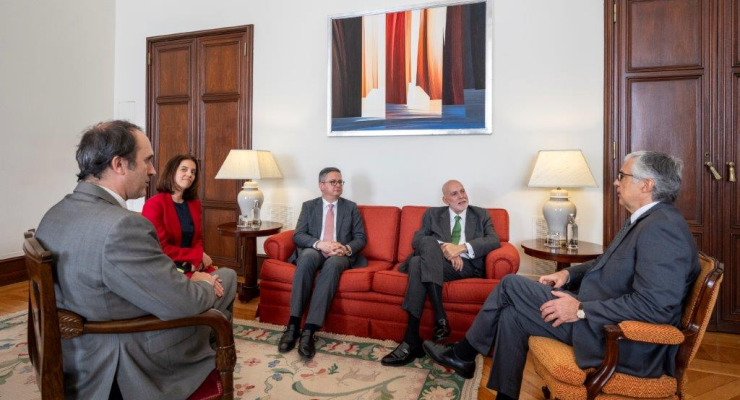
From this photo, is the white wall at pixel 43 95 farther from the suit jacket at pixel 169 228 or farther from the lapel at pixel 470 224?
the lapel at pixel 470 224

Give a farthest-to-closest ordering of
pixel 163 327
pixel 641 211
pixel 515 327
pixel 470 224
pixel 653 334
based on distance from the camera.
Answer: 1. pixel 470 224
2. pixel 515 327
3. pixel 641 211
4. pixel 653 334
5. pixel 163 327

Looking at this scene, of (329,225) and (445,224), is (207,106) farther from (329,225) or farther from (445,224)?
(445,224)

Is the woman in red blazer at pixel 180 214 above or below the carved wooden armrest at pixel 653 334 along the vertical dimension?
above

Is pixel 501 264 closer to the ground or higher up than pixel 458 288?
higher up

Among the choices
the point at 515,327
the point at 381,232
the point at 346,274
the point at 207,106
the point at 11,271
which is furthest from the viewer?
the point at 207,106

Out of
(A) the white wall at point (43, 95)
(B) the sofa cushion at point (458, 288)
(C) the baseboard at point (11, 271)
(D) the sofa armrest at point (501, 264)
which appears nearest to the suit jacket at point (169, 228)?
(B) the sofa cushion at point (458, 288)

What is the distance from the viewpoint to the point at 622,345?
169 centimetres

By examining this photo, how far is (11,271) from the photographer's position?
438cm

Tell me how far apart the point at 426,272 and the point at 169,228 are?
1.68 meters

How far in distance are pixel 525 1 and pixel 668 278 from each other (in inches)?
114

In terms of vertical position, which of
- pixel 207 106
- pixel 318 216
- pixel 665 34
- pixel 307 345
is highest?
pixel 665 34

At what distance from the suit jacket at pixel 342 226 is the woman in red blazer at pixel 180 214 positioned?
2.56ft

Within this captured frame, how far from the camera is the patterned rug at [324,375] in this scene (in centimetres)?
233

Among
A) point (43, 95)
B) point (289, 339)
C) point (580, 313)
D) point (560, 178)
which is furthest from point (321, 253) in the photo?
point (43, 95)
